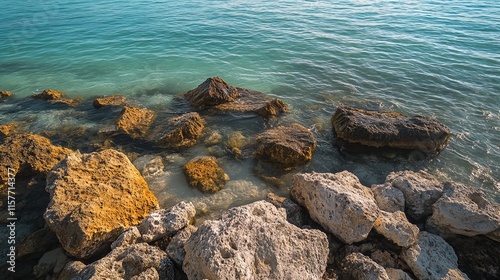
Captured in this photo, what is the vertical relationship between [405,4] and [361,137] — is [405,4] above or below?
above

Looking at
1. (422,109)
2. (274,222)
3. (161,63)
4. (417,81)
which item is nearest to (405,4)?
(417,81)

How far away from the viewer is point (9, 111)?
1286 centimetres

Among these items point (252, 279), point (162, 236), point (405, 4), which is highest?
point (405, 4)

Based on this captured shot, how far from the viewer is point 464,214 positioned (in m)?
6.10

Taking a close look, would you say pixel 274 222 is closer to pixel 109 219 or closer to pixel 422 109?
pixel 109 219

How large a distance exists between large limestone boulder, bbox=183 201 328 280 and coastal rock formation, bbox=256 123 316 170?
135 inches

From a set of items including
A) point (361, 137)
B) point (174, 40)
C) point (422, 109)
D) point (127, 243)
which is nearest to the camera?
point (127, 243)

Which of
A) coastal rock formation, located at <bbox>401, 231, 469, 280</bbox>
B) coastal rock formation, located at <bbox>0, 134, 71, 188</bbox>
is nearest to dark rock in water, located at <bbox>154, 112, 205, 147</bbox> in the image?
coastal rock formation, located at <bbox>0, 134, 71, 188</bbox>

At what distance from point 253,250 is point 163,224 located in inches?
88.6

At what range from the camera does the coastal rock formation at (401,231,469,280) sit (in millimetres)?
5370

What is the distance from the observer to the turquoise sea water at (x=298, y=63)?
9773 millimetres

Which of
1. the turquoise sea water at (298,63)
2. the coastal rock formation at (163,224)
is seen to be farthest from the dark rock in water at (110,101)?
the coastal rock formation at (163,224)

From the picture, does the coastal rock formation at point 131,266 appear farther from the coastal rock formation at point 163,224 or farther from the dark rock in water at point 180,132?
the dark rock in water at point 180,132

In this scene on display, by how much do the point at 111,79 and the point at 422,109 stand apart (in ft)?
53.5
